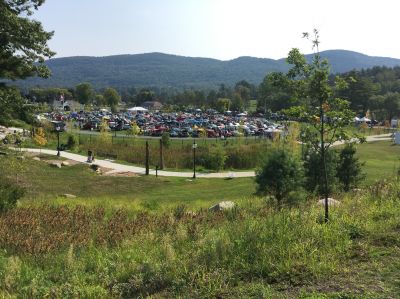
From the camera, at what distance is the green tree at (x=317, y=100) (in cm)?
895

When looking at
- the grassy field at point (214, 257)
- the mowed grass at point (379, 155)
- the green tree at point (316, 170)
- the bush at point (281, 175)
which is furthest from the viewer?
the mowed grass at point (379, 155)

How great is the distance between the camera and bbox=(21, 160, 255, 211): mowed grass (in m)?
28.7

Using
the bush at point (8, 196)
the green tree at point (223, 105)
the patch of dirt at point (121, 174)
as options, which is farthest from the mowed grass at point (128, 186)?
the green tree at point (223, 105)

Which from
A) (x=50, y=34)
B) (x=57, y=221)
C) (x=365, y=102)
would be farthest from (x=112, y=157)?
(x=365, y=102)

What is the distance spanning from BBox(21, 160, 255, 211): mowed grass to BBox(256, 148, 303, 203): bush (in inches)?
311

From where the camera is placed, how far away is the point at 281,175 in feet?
62.6

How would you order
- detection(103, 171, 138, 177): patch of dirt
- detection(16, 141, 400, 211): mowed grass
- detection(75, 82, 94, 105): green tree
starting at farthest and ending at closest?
detection(75, 82, 94, 105): green tree → detection(103, 171, 138, 177): patch of dirt → detection(16, 141, 400, 211): mowed grass

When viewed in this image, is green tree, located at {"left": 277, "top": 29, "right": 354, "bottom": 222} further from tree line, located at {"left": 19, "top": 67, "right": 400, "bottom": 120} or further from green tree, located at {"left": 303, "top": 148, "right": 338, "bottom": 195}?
tree line, located at {"left": 19, "top": 67, "right": 400, "bottom": 120}

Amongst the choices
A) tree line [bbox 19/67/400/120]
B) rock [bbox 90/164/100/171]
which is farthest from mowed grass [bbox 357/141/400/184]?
rock [bbox 90/164/100/171]

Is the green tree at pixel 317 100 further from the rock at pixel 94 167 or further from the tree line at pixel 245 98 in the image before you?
the tree line at pixel 245 98

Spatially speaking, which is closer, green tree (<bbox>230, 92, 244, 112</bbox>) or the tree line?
the tree line

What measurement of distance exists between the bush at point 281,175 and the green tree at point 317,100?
983cm

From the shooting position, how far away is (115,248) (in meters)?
8.24

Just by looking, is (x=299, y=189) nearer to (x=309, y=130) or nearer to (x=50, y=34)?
(x=309, y=130)
